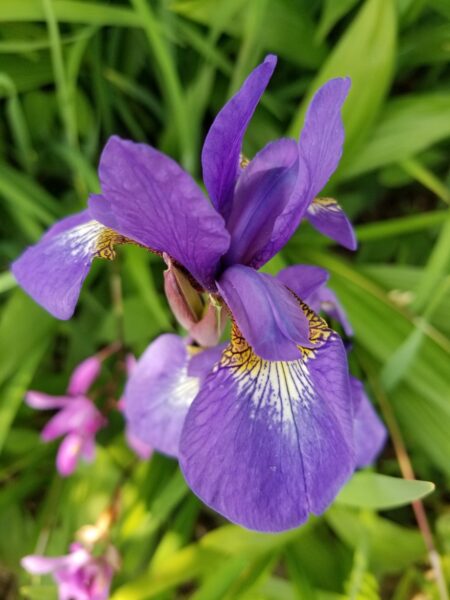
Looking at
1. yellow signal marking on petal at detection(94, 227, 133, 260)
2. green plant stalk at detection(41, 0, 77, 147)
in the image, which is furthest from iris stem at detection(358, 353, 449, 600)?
green plant stalk at detection(41, 0, 77, 147)

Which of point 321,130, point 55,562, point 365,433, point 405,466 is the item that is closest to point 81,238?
→ point 321,130

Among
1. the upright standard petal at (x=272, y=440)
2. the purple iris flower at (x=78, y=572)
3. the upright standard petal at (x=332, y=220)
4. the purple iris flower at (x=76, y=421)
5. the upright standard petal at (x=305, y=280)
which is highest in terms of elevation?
the upright standard petal at (x=332, y=220)

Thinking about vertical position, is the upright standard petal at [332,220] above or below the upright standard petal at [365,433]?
above

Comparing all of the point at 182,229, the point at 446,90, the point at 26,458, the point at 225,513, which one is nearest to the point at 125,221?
the point at 182,229

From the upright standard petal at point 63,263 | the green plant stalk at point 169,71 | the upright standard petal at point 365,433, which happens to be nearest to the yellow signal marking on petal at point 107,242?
the upright standard petal at point 63,263

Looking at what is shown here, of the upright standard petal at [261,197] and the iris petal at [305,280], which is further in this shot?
the iris petal at [305,280]

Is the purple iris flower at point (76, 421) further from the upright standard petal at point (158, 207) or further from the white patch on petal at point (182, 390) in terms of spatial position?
the upright standard petal at point (158, 207)

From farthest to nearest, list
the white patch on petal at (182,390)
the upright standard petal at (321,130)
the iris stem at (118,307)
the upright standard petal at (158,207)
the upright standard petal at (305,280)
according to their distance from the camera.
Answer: the iris stem at (118,307) → the white patch on petal at (182,390) → the upright standard petal at (305,280) → the upright standard petal at (321,130) → the upright standard petal at (158,207)
